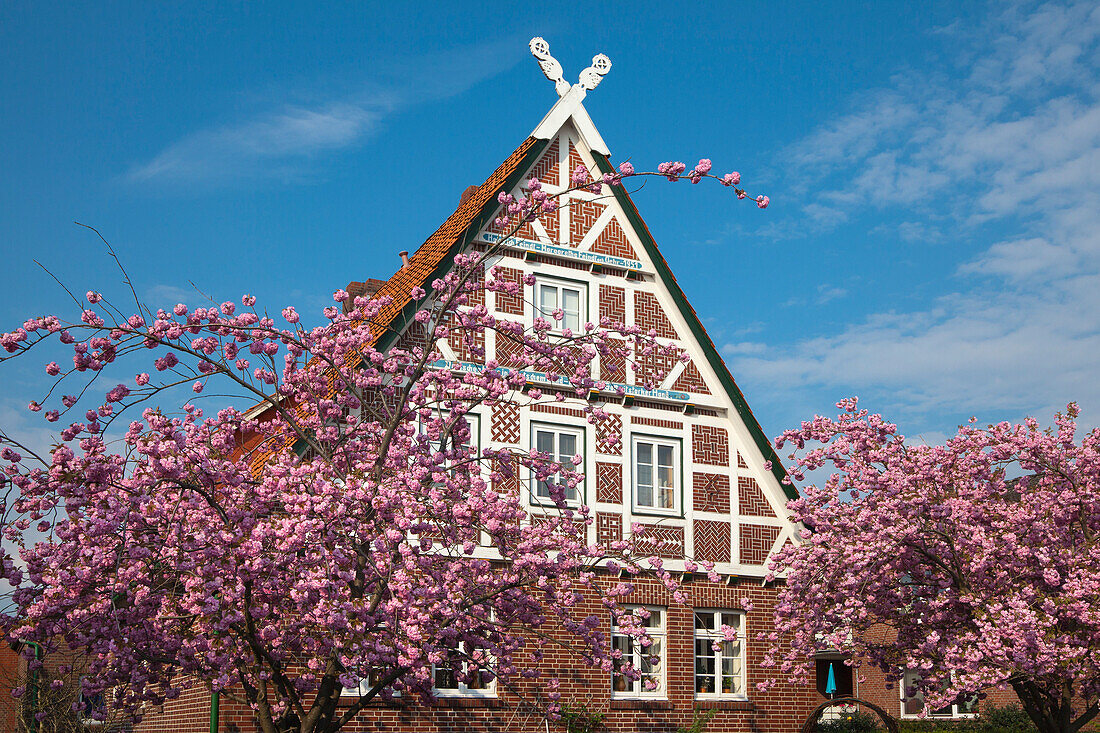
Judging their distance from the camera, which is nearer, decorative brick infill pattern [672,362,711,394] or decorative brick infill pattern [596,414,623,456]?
decorative brick infill pattern [596,414,623,456]

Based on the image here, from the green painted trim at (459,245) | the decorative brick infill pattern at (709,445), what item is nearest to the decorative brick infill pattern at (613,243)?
the green painted trim at (459,245)

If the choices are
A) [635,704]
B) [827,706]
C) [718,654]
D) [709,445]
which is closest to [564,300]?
[709,445]

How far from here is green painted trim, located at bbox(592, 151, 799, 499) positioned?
67.9 ft

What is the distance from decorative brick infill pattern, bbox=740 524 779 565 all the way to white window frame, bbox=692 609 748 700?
39.0 inches

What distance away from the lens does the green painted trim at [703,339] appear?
20688 mm

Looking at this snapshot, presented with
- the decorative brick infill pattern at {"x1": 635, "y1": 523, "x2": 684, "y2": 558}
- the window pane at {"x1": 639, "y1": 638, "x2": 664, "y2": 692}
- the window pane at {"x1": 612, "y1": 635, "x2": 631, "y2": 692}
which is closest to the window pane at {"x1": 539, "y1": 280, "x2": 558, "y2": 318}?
the decorative brick infill pattern at {"x1": 635, "y1": 523, "x2": 684, "y2": 558}

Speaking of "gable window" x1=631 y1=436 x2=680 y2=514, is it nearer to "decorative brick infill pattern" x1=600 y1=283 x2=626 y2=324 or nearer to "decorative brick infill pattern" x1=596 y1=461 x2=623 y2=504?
"decorative brick infill pattern" x1=596 y1=461 x2=623 y2=504

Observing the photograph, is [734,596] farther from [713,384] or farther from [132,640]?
[132,640]

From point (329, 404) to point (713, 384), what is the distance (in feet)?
31.8

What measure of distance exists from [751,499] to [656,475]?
1.98 meters

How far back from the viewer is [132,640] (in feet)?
35.7

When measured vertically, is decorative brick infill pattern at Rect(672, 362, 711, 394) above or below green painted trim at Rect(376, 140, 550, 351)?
below

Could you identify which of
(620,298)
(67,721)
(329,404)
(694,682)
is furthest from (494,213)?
(67,721)

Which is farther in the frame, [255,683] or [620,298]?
[620,298]
